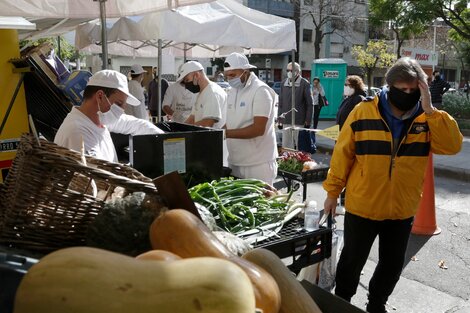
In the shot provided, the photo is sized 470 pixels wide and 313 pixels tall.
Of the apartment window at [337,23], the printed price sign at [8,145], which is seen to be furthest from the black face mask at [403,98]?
the apartment window at [337,23]

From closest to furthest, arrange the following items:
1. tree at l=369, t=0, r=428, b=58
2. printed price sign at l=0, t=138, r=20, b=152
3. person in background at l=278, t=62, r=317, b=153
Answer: printed price sign at l=0, t=138, r=20, b=152, person in background at l=278, t=62, r=317, b=153, tree at l=369, t=0, r=428, b=58

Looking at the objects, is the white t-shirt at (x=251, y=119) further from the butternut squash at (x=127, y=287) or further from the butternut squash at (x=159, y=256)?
the butternut squash at (x=127, y=287)

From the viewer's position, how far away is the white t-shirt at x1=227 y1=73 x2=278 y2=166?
4.59 meters

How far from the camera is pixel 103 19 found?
461cm

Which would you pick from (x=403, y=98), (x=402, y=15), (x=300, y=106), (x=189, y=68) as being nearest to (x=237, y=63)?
(x=189, y=68)

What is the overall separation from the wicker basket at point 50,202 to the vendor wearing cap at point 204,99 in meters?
3.91

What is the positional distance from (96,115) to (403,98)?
2.25 meters

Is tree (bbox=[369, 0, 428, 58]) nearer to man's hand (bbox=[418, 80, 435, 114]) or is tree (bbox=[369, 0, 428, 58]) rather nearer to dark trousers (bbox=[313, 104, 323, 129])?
dark trousers (bbox=[313, 104, 323, 129])

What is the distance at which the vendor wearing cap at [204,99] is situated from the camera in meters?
5.58

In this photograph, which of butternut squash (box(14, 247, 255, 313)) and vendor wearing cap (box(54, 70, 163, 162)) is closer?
butternut squash (box(14, 247, 255, 313))

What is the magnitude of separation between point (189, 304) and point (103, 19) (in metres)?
4.20

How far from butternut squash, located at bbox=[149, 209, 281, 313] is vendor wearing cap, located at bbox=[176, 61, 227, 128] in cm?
412

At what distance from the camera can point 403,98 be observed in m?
3.32

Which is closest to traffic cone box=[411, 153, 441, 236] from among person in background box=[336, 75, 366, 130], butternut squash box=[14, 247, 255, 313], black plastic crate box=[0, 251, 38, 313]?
person in background box=[336, 75, 366, 130]
